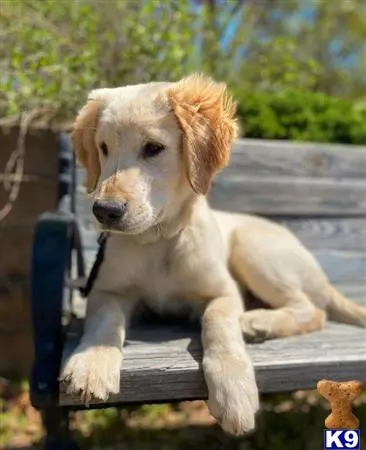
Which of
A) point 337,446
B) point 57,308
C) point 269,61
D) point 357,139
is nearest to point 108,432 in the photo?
point 57,308

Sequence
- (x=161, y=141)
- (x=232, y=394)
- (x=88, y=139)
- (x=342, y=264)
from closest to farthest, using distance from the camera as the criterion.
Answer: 1. (x=232, y=394)
2. (x=161, y=141)
3. (x=88, y=139)
4. (x=342, y=264)

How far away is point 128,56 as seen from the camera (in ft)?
8.68

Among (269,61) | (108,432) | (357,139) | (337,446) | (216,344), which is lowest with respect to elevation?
(108,432)

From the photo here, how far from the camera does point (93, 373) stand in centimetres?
134

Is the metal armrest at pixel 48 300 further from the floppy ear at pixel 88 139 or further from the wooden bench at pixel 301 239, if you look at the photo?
the floppy ear at pixel 88 139

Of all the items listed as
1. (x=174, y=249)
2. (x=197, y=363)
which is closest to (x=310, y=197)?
(x=174, y=249)

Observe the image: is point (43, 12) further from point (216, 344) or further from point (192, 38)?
point (216, 344)

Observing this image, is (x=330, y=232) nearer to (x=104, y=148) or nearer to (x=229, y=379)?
(x=104, y=148)

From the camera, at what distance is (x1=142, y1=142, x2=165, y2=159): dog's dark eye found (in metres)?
1.55

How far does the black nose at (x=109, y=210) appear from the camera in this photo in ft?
4.61

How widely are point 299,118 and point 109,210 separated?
5.31 feet

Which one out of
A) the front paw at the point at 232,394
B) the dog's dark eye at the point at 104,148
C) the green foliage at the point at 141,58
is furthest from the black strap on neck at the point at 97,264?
the green foliage at the point at 141,58

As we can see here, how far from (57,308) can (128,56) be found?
1.38 metres

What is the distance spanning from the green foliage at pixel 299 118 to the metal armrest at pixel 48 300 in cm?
124
